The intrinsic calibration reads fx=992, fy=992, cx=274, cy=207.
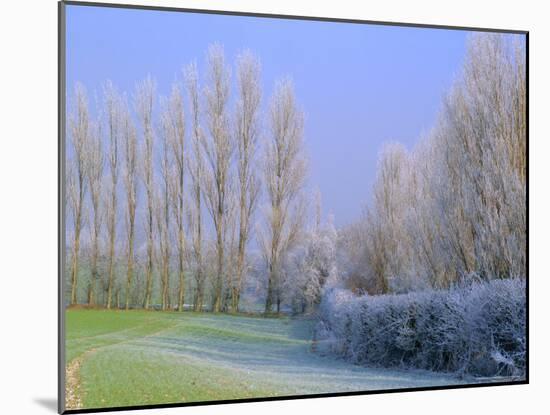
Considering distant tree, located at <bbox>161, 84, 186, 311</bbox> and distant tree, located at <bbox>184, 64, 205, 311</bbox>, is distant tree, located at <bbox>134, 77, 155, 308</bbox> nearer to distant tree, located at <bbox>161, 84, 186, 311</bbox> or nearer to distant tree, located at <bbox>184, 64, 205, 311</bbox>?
distant tree, located at <bbox>161, 84, 186, 311</bbox>

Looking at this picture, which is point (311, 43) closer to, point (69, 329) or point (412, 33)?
point (412, 33)

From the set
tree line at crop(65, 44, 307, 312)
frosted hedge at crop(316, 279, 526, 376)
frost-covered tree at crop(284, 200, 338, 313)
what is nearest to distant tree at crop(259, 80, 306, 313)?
tree line at crop(65, 44, 307, 312)

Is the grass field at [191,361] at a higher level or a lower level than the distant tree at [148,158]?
lower

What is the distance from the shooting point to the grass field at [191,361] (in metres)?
9.25

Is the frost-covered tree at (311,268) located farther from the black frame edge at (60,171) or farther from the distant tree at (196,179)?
the black frame edge at (60,171)

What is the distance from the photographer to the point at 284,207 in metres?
10.2

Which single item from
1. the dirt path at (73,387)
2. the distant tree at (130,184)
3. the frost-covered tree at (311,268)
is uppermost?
the distant tree at (130,184)

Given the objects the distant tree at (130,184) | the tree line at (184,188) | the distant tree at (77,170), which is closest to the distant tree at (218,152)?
the tree line at (184,188)

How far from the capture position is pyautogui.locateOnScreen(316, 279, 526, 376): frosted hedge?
416 inches

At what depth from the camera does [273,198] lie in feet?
33.4

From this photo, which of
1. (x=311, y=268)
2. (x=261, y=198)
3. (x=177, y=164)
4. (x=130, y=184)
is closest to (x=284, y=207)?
(x=261, y=198)

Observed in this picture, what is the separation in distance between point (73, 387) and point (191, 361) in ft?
3.83

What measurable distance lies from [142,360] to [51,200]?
1.74 metres

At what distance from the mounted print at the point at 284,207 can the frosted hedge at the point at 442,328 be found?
0.02 meters
